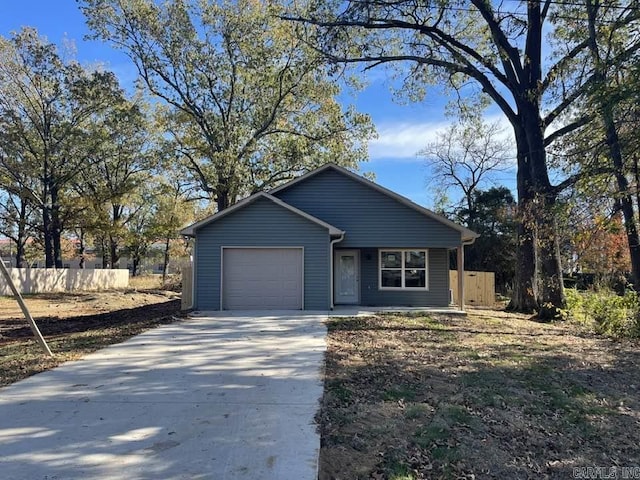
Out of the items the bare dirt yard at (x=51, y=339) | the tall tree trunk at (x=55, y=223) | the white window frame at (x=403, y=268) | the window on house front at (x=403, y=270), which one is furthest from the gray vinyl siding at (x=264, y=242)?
the tall tree trunk at (x=55, y=223)

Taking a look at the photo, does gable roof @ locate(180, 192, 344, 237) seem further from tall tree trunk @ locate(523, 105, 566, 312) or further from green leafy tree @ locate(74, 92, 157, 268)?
green leafy tree @ locate(74, 92, 157, 268)

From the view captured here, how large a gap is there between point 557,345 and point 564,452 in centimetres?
587

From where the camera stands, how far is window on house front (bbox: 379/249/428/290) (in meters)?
17.3

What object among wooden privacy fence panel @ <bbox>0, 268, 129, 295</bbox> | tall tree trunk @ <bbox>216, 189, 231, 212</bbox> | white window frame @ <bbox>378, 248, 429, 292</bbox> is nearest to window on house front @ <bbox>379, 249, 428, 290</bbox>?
white window frame @ <bbox>378, 248, 429, 292</bbox>

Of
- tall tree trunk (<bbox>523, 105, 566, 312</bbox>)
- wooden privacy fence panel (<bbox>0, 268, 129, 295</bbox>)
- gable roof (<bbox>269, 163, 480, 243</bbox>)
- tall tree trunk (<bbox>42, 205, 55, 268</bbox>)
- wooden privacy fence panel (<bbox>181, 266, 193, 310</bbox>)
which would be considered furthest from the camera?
tall tree trunk (<bbox>42, 205, 55, 268</bbox>)

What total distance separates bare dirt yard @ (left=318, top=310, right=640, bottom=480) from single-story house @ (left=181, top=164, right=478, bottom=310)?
18.9ft

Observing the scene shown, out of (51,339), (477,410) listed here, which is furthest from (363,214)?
(477,410)

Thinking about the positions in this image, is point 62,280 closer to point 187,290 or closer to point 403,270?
point 187,290

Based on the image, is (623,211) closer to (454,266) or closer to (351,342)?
(351,342)

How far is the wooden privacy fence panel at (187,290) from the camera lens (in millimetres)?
15398

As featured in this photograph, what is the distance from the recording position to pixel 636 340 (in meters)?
10.4

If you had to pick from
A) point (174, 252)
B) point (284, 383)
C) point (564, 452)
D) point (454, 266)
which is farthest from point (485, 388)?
point (174, 252)

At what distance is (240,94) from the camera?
24750 millimetres

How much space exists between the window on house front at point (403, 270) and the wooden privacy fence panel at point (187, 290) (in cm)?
670
